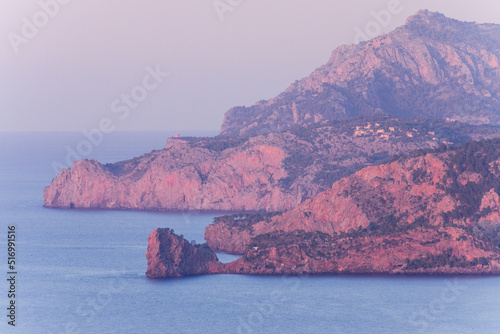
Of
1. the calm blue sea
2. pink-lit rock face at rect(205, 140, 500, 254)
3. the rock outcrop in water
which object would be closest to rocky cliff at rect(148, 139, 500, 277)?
pink-lit rock face at rect(205, 140, 500, 254)

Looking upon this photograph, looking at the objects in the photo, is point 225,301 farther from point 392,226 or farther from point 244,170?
point 244,170

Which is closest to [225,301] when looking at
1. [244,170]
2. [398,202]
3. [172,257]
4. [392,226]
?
[172,257]

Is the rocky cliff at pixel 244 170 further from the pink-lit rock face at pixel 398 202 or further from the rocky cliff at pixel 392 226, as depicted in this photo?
the pink-lit rock face at pixel 398 202

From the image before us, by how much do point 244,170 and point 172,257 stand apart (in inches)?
2427

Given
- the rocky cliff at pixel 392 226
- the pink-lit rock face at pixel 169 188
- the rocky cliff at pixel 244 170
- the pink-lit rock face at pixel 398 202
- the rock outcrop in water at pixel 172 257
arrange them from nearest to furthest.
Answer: the rock outcrop in water at pixel 172 257
the rocky cliff at pixel 392 226
the pink-lit rock face at pixel 398 202
the pink-lit rock face at pixel 169 188
the rocky cliff at pixel 244 170

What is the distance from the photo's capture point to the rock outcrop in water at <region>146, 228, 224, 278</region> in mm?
85500

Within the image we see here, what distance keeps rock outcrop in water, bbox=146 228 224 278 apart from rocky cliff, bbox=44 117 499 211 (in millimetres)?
48150

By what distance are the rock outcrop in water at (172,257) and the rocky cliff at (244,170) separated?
158 feet

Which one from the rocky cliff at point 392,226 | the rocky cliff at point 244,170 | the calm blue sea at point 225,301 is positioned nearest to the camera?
the calm blue sea at point 225,301

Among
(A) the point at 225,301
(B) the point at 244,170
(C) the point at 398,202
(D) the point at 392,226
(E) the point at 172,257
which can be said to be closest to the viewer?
(A) the point at 225,301

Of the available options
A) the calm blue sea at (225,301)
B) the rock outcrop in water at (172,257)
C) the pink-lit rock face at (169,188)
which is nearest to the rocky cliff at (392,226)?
the rock outcrop in water at (172,257)

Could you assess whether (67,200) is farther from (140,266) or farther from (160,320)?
(160,320)

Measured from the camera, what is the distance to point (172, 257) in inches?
3398

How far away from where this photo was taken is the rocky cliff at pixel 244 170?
465 ft
